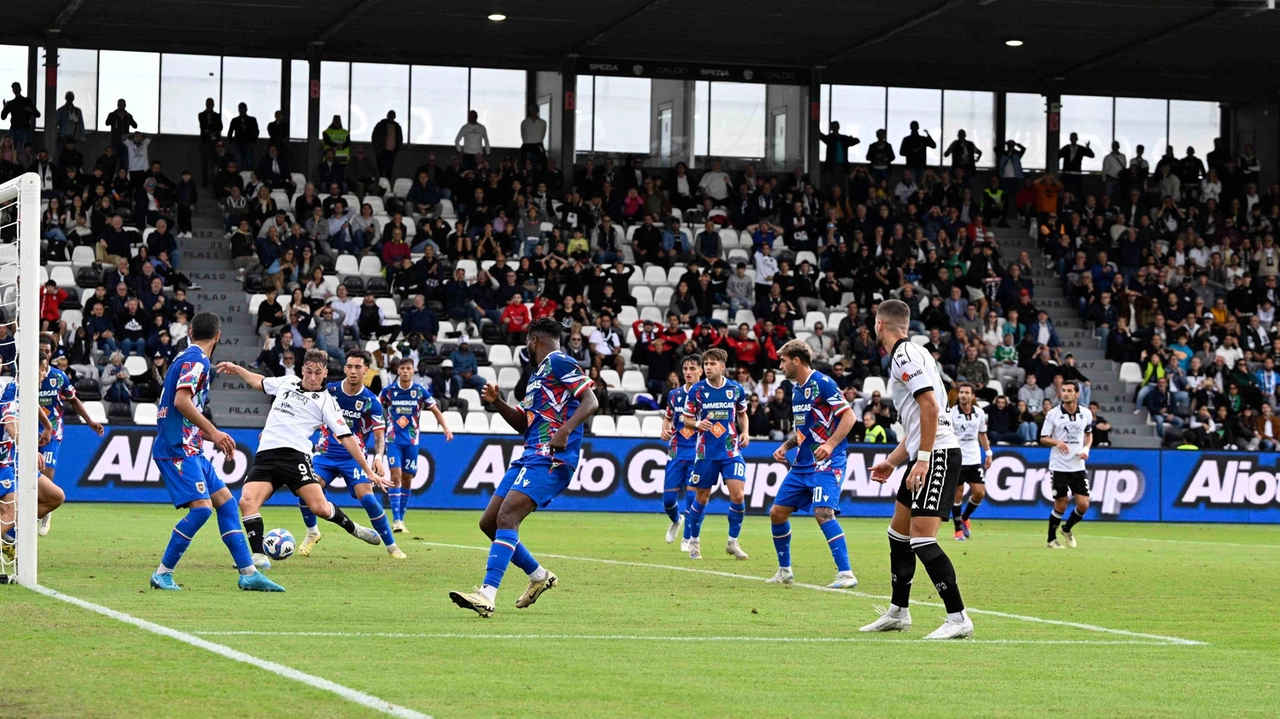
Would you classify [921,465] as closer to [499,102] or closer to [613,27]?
[613,27]

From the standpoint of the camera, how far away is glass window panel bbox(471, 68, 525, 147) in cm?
4338

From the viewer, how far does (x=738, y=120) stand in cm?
4453

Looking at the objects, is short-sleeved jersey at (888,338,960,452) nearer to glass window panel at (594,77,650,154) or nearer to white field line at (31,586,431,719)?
white field line at (31,586,431,719)

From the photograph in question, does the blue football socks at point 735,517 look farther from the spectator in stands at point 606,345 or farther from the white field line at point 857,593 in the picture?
the spectator in stands at point 606,345

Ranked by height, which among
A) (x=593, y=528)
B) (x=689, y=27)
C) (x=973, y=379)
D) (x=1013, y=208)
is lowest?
(x=593, y=528)

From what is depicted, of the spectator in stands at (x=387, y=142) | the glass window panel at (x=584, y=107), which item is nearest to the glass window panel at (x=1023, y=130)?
the glass window panel at (x=584, y=107)

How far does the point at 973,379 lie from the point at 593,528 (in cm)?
1245

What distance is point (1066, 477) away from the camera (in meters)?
23.3

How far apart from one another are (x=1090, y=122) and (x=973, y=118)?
3483 millimetres

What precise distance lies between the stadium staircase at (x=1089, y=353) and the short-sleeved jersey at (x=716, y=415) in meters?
18.3

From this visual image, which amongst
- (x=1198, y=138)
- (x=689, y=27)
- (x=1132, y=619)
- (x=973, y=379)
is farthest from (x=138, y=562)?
(x=1198, y=138)

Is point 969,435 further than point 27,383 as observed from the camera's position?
Yes

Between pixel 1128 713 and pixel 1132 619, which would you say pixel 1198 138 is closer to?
pixel 1132 619

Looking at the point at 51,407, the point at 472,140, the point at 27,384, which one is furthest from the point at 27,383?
the point at 472,140
